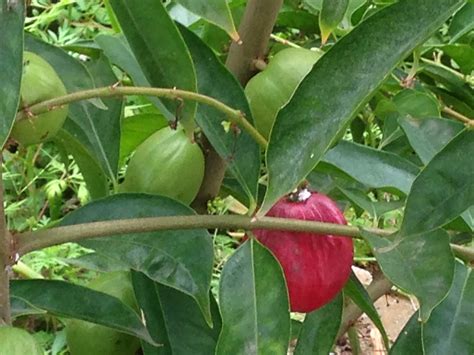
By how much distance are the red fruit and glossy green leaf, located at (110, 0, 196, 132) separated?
0.13m

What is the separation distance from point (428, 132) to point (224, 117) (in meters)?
0.21

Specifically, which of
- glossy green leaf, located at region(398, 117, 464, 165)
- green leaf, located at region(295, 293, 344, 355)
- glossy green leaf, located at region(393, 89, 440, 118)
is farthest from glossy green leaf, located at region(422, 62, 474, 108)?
green leaf, located at region(295, 293, 344, 355)

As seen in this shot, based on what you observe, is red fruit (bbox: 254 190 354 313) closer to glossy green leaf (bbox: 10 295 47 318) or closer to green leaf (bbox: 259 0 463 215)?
green leaf (bbox: 259 0 463 215)

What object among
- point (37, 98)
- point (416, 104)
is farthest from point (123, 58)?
point (416, 104)

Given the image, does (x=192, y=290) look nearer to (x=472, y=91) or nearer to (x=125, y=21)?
(x=125, y=21)

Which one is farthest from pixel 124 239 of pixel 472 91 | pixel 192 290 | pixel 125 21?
pixel 472 91

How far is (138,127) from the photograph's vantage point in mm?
995

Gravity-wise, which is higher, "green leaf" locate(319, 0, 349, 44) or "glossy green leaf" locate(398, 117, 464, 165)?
"green leaf" locate(319, 0, 349, 44)

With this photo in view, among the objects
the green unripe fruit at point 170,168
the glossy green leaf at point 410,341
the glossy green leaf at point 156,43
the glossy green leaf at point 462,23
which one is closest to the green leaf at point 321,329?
the glossy green leaf at point 410,341

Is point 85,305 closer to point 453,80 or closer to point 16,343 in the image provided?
point 16,343

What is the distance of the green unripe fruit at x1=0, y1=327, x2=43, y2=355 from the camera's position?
1.87ft

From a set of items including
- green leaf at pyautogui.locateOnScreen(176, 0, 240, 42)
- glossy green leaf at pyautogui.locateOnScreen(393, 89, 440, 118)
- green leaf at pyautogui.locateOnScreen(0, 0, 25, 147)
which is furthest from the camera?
glossy green leaf at pyautogui.locateOnScreen(393, 89, 440, 118)

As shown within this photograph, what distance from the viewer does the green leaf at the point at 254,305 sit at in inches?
25.8

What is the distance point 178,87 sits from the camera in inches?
26.4
